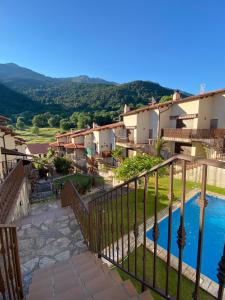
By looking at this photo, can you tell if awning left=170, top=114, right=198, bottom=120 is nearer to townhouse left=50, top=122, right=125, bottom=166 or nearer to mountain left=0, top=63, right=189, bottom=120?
townhouse left=50, top=122, right=125, bottom=166

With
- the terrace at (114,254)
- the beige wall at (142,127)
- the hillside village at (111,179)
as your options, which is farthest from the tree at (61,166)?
the terrace at (114,254)

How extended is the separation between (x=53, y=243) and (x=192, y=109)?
15770 mm

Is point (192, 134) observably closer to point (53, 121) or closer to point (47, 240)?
point (47, 240)

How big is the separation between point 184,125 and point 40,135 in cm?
5308

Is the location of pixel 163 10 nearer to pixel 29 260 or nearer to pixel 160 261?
pixel 160 261

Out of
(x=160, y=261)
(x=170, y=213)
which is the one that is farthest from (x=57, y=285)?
(x=160, y=261)

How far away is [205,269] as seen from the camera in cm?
→ 549

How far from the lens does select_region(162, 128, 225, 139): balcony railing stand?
14870 millimetres

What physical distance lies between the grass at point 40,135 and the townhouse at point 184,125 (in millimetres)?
39074

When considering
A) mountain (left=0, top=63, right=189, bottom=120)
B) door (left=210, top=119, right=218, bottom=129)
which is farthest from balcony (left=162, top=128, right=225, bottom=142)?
mountain (left=0, top=63, right=189, bottom=120)

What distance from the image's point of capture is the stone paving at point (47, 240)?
5082mm

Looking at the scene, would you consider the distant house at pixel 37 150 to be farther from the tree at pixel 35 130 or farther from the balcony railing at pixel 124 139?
the balcony railing at pixel 124 139

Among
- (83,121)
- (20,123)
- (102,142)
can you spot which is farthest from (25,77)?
(102,142)

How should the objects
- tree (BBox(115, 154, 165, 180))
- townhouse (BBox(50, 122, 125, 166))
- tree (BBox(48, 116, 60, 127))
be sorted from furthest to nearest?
tree (BBox(48, 116, 60, 127)), townhouse (BBox(50, 122, 125, 166)), tree (BBox(115, 154, 165, 180))
